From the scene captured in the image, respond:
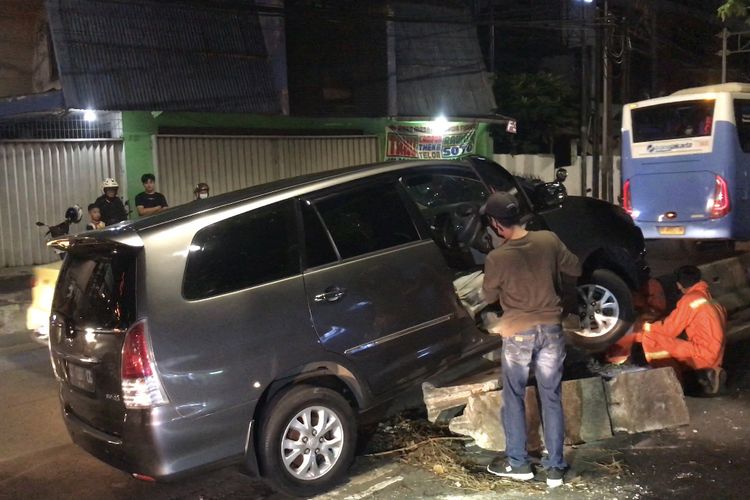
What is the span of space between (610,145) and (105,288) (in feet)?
50.2

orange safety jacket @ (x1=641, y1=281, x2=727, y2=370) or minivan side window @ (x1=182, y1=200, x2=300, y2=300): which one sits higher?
minivan side window @ (x1=182, y1=200, x2=300, y2=300)

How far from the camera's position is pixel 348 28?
17109mm

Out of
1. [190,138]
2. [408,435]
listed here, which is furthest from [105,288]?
[190,138]

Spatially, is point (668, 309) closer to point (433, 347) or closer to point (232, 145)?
point (433, 347)

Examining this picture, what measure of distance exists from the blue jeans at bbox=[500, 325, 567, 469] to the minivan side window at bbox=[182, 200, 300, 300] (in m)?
1.36

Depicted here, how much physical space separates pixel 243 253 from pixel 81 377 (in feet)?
3.76

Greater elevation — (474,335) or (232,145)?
(232,145)

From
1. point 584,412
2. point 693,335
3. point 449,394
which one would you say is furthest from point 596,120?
point 449,394

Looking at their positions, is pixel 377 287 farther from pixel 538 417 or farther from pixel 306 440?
pixel 538 417

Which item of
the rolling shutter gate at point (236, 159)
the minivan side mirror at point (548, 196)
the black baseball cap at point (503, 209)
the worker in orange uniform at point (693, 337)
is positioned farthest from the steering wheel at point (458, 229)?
the rolling shutter gate at point (236, 159)

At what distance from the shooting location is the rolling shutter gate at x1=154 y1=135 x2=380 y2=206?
42.7 ft

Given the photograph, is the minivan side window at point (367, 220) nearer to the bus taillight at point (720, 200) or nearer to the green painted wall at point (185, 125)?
the bus taillight at point (720, 200)

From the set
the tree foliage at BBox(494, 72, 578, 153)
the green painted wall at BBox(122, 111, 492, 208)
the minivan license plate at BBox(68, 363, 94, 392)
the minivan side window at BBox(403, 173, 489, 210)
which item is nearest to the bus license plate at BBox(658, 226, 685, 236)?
the green painted wall at BBox(122, 111, 492, 208)

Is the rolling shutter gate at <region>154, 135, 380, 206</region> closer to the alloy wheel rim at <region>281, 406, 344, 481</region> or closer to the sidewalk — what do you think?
the sidewalk
